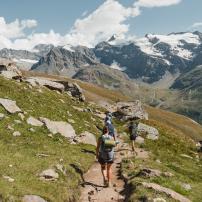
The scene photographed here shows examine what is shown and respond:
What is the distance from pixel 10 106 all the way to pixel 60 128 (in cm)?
494

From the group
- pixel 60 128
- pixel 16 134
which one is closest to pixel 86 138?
pixel 60 128

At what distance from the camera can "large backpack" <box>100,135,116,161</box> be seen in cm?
2512

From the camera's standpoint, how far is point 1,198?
18.7 metres

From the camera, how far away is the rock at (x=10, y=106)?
37.4 metres

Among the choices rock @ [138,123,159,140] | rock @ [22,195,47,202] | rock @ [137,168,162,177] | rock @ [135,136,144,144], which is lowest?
rock @ [135,136,144,144]

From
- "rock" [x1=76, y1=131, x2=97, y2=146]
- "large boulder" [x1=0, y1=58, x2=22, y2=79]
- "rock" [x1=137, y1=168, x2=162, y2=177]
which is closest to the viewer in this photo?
"rock" [x1=137, y1=168, x2=162, y2=177]

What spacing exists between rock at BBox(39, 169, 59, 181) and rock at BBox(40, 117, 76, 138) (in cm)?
1310

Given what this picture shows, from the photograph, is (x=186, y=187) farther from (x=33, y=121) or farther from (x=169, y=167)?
(x=33, y=121)

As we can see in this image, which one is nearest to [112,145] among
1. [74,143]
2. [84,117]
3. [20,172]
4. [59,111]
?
[20,172]

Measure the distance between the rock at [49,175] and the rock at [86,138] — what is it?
1415cm

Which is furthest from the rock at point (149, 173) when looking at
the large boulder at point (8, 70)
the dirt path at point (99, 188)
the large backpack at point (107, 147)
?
the large boulder at point (8, 70)

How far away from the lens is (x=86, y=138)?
3953 centimetres

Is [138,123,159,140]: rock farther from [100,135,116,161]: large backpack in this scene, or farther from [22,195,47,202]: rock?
[22,195,47,202]: rock

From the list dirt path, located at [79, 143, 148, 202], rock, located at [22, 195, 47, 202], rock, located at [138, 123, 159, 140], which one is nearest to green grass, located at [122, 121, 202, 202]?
rock, located at [138, 123, 159, 140]
